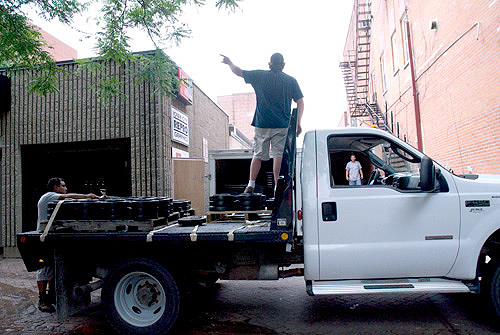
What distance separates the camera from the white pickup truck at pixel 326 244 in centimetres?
400

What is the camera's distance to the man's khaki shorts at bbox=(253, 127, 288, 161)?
5.07 metres

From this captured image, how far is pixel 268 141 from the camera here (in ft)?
16.8

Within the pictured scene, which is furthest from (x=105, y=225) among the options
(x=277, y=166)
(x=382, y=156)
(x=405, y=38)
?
(x=405, y=38)

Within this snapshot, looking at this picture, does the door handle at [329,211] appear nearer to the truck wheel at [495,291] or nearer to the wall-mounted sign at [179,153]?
the truck wheel at [495,291]

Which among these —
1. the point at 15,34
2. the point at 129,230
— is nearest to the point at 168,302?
the point at 129,230

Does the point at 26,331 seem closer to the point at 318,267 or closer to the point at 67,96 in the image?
the point at 318,267

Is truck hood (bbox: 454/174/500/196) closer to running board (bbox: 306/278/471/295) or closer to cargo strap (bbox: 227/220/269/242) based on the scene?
running board (bbox: 306/278/471/295)

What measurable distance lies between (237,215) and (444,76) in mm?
7284

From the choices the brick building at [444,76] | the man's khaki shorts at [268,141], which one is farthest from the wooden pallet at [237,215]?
the brick building at [444,76]

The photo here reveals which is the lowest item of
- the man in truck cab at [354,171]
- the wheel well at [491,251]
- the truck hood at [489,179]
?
the wheel well at [491,251]

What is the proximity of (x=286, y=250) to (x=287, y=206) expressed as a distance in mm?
447

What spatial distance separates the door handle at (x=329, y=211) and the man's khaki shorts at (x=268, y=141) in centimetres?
118

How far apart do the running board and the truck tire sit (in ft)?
4.88

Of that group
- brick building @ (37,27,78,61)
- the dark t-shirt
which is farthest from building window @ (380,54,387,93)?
brick building @ (37,27,78,61)
